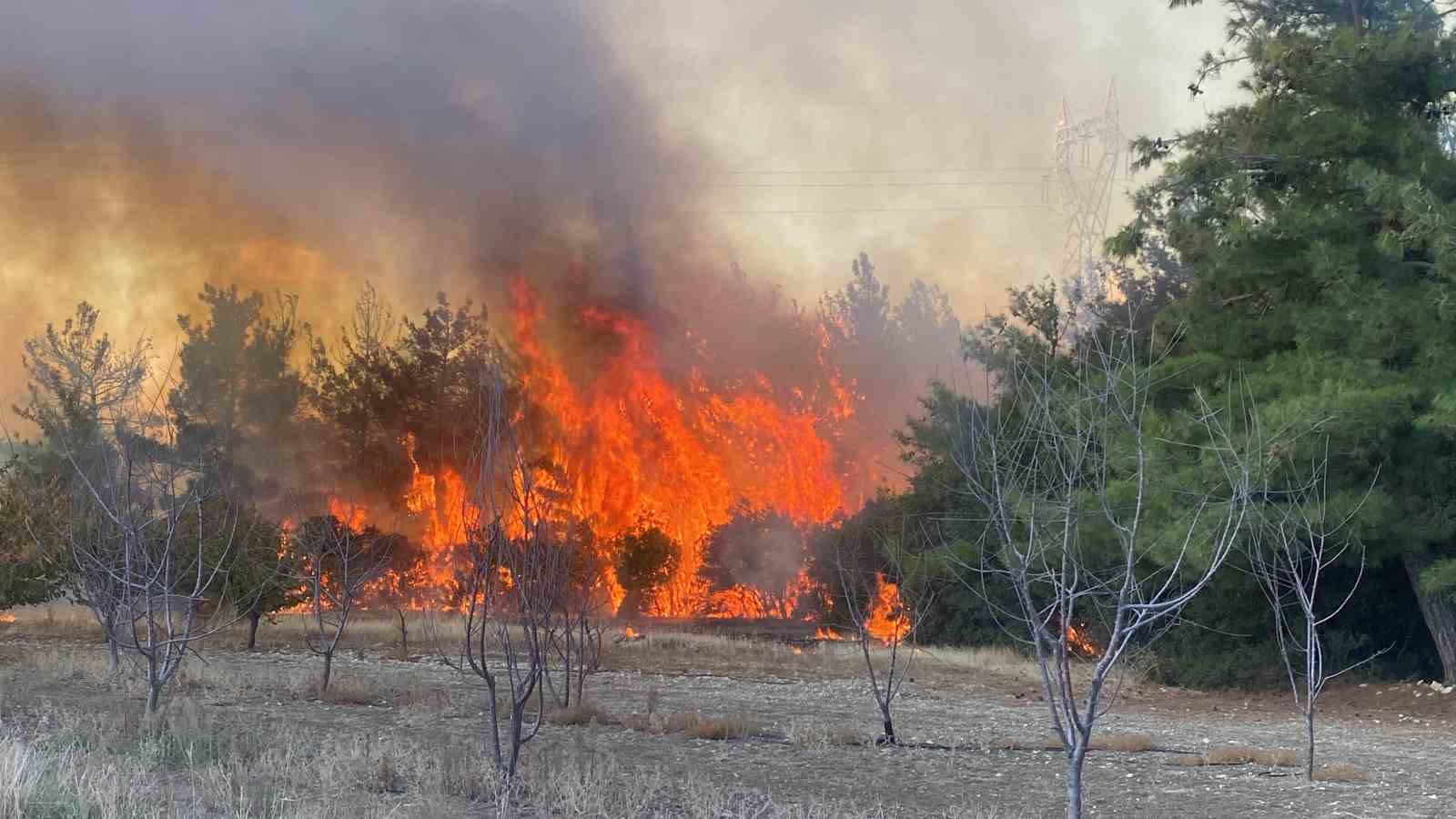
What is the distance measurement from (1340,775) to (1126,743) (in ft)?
9.83

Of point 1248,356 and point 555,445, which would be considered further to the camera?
point 555,445

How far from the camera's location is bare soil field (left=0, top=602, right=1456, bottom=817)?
9.37 m

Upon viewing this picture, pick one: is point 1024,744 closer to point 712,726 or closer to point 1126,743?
point 1126,743

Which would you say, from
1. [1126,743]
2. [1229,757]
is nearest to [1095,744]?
[1126,743]

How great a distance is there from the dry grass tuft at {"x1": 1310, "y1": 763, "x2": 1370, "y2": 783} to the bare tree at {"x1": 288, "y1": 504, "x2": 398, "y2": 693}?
13.3m

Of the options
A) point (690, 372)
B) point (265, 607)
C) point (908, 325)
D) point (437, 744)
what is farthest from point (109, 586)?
point (908, 325)

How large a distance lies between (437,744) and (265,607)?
16.2 metres

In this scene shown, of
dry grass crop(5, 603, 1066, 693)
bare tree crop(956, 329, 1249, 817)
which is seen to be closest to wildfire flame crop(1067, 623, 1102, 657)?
bare tree crop(956, 329, 1249, 817)

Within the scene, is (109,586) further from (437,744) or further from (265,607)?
(265,607)

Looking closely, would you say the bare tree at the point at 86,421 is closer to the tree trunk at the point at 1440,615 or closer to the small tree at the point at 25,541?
the small tree at the point at 25,541

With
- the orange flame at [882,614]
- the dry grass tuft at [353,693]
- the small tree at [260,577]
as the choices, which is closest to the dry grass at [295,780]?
the dry grass tuft at [353,693]

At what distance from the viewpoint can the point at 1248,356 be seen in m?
23.9

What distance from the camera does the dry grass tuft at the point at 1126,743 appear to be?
48.9 ft

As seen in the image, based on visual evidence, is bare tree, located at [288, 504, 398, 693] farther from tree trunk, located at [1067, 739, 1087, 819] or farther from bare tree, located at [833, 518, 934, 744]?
tree trunk, located at [1067, 739, 1087, 819]
